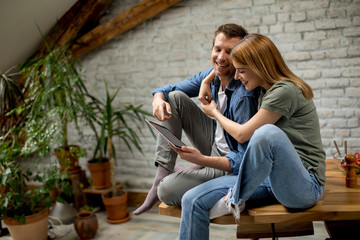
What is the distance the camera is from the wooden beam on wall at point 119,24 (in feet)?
10.0

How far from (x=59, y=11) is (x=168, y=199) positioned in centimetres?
234

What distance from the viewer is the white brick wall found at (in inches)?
107

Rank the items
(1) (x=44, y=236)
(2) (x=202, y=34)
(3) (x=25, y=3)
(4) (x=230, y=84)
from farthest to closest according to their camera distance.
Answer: (2) (x=202, y=34), (3) (x=25, y=3), (1) (x=44, y=236), (4) (x=230, y=84)

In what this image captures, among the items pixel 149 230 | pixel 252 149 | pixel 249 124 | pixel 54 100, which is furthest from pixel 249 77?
pixel 54 100

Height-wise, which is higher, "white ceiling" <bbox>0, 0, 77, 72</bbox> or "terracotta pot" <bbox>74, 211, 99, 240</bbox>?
"white ceiling" <bbox>0, 0, 77, 72</bbox>

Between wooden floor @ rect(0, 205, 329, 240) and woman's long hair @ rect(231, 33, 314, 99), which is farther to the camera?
wooden floor @ rect(0, 205, 329, 240)

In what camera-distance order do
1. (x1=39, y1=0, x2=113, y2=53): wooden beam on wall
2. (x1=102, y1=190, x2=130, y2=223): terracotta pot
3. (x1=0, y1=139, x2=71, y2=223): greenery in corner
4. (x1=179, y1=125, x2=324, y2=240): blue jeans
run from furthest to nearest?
(x1=39, y1=0, x2=113, y2=53): wooden beam on wall
(x1=102, y1=190, x2=130, y2=223): terracotta pot
(x1=0, y1=139, x2=71, y2=223): greenery in corner
(x1=179, y1=125, x2=324, y2=240): blue jeans

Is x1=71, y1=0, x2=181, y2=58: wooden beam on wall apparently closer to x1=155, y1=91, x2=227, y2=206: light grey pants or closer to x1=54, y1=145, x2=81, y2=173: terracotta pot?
x1=54, y1=145, x2=81, y2=173: terracotta pot

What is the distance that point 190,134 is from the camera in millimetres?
1908

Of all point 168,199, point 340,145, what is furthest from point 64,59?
point 340,145

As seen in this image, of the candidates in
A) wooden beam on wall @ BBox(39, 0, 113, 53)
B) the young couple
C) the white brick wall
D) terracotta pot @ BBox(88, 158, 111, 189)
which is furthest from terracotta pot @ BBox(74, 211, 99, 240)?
wooden beam on wall @ BBox(39, 0, 113, 53)

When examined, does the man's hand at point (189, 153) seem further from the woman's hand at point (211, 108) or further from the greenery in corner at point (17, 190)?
the greenery in corner at point (17, 190)

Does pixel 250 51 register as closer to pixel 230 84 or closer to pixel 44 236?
pixel 230 84

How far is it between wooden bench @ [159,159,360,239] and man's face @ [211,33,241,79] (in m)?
0.73
